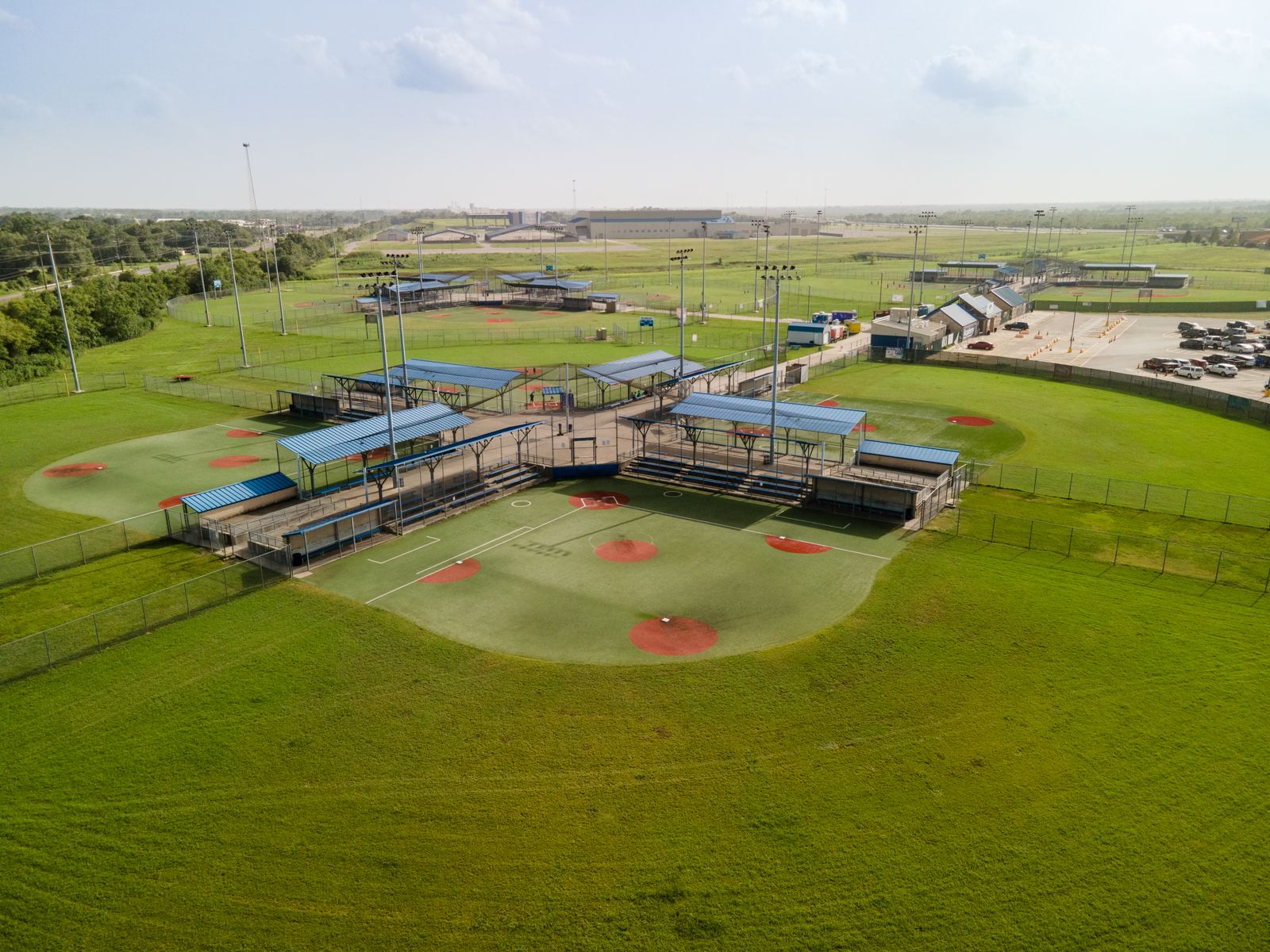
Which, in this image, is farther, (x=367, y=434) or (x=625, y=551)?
(x=367, y=434)

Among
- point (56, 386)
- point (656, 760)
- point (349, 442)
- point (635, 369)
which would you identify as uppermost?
point (635, 369)

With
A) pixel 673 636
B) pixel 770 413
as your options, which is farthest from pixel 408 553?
pixel 770 413

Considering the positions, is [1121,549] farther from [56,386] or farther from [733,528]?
[56,386]

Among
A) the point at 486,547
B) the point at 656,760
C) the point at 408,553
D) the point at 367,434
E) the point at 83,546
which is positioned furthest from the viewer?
the point at 367,434

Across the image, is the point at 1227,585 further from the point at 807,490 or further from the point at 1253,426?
the point at 1253,426

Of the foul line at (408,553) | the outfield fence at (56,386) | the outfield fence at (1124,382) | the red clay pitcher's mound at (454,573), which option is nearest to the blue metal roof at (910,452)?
the red clay pitcher's mound at (454,573)

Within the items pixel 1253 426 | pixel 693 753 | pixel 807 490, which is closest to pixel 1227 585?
pixel 807 490
